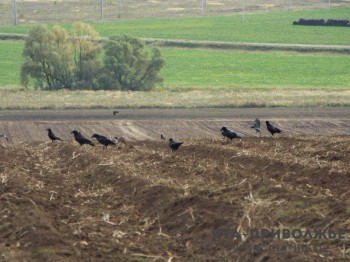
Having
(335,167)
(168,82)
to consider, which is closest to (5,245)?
(335,167)

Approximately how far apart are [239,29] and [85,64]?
153 feet

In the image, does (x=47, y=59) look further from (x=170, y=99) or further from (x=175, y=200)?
(x=175, y=200)

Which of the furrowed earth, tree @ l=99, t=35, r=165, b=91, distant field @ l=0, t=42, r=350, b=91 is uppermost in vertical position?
the furrowed earth

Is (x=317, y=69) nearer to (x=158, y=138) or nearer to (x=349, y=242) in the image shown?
(x=158, y=138)

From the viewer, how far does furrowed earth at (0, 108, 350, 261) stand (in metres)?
14.7

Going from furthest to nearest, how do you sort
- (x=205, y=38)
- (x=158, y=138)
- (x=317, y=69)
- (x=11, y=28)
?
(x=11, y=28) < (x=205, y=38) < (x=317, y=69) < (x=158, y=138)

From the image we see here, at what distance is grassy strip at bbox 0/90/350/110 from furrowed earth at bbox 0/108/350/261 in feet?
47.8

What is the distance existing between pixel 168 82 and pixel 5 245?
175 feet

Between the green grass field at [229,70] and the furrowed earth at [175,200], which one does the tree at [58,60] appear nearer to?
the green grass field at [229,70]

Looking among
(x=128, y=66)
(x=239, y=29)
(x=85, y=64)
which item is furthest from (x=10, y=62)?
(x=239, y=29)

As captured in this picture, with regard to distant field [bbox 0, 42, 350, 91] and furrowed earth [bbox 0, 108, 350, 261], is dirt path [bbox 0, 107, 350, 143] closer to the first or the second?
furrowed earth [bbox 0, 108, 350, 261]

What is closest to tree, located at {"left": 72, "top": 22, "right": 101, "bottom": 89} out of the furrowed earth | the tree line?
the tree line

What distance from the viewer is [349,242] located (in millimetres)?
14672

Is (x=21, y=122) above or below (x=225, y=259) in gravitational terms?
below
